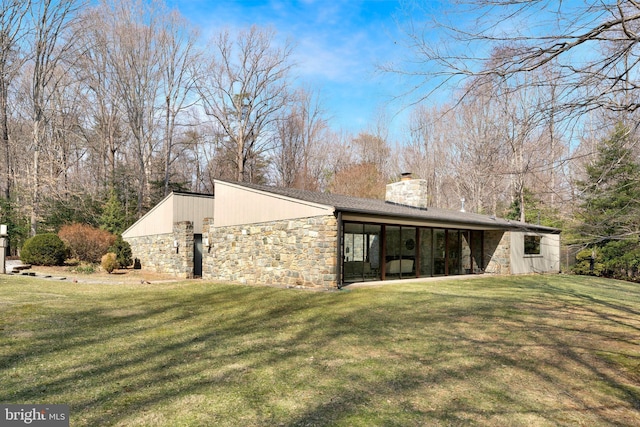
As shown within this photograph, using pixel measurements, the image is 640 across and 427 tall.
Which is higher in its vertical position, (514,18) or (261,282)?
(514,18)

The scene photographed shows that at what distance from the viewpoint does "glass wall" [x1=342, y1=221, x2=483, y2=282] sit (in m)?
11.8

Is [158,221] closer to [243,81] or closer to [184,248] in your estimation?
[184,248]

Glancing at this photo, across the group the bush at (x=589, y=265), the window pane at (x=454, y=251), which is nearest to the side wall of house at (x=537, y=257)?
the bush at (x=589, y=265)

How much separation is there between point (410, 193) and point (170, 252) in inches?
403

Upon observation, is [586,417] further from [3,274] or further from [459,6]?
[3,274]

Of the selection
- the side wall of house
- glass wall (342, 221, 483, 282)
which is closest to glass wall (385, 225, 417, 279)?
glass wall (342, 221, 483, 282)

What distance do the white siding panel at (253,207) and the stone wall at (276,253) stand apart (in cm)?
19

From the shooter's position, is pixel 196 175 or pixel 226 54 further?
pixel 196 175

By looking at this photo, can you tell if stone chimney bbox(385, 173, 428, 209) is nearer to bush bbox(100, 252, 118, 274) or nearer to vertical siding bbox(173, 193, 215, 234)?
vertical siding bbox(173, 193, 215, 234)

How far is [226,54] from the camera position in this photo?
2505cm

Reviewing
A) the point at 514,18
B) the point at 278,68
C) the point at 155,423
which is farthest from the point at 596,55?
the point at 278,68

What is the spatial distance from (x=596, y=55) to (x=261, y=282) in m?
10.2

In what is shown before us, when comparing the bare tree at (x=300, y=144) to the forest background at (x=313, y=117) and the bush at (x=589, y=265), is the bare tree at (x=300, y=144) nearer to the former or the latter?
the forest background at (x=313, y=117)

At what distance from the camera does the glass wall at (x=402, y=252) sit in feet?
38.7
